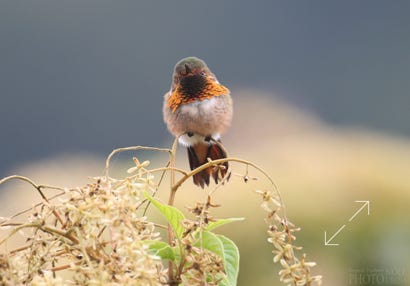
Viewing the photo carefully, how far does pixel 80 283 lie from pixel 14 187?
3633mm

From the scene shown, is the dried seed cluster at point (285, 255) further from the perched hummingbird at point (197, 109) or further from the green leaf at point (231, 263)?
the perched hummingbird at point (197, 109)

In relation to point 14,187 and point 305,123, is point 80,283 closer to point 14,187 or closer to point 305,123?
point 14,187

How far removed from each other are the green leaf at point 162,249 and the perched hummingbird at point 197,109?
3.90 feet

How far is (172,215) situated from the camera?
0.86 meters

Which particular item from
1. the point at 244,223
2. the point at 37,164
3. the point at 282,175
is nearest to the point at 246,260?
the point at 244,223

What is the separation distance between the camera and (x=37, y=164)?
243 inches

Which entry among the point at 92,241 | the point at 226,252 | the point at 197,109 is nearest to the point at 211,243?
the point at 226,252

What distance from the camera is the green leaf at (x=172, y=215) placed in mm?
844

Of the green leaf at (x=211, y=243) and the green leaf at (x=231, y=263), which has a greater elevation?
the green leaf at (x=211, y=243)

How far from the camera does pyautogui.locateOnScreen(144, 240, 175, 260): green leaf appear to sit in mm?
841

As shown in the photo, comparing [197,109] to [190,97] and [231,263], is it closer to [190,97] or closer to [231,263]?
[190,97]

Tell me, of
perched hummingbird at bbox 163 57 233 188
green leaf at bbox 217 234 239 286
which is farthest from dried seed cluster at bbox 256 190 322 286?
perched hummingbird at bbox 163 57 233 188

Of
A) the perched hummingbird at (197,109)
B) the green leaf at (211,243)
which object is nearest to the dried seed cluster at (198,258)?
the green leaf at (211,243)

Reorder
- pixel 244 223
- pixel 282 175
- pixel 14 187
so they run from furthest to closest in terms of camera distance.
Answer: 1. pixel 282 175
2. pixel 14 187
3. pixel 244 223
